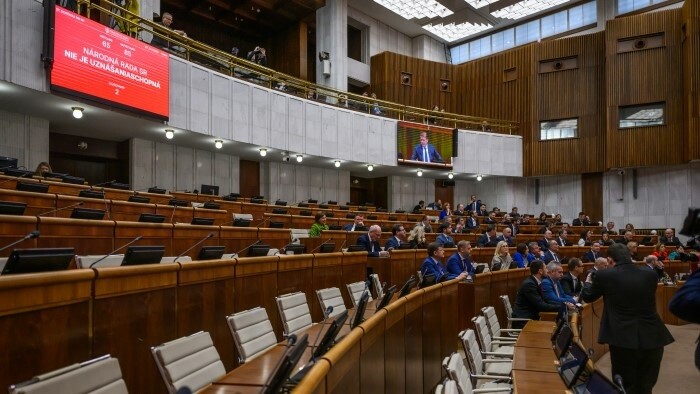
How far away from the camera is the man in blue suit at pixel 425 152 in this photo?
14.6 meters

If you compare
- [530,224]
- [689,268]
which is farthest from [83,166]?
[689,268]

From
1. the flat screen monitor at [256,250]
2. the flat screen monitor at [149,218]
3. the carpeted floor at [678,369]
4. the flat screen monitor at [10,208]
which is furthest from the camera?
the flat screen monitor at [149,218]

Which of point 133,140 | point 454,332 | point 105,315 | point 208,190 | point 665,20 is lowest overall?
point 454,332

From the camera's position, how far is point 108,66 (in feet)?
24.6

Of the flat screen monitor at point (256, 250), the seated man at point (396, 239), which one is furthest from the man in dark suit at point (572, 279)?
the flat screen monitor at point (256, 250)

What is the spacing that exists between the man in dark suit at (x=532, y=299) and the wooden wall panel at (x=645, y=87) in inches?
455

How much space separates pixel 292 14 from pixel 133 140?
303 inches

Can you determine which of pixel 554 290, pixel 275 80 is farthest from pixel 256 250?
pixel 275 80

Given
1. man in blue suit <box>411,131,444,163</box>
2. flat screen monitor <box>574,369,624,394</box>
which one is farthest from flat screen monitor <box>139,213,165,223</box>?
man in blue suit <box>411,131,444,163</box>

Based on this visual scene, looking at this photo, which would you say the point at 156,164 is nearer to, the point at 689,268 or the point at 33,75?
the point at 33,75

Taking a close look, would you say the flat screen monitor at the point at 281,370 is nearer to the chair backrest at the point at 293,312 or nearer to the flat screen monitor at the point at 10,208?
the chair backrest at the point at 293,312

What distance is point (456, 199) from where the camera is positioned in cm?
1773

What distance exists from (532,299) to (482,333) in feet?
5.04

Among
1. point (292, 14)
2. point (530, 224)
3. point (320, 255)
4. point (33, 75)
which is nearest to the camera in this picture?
point (320, 255)
